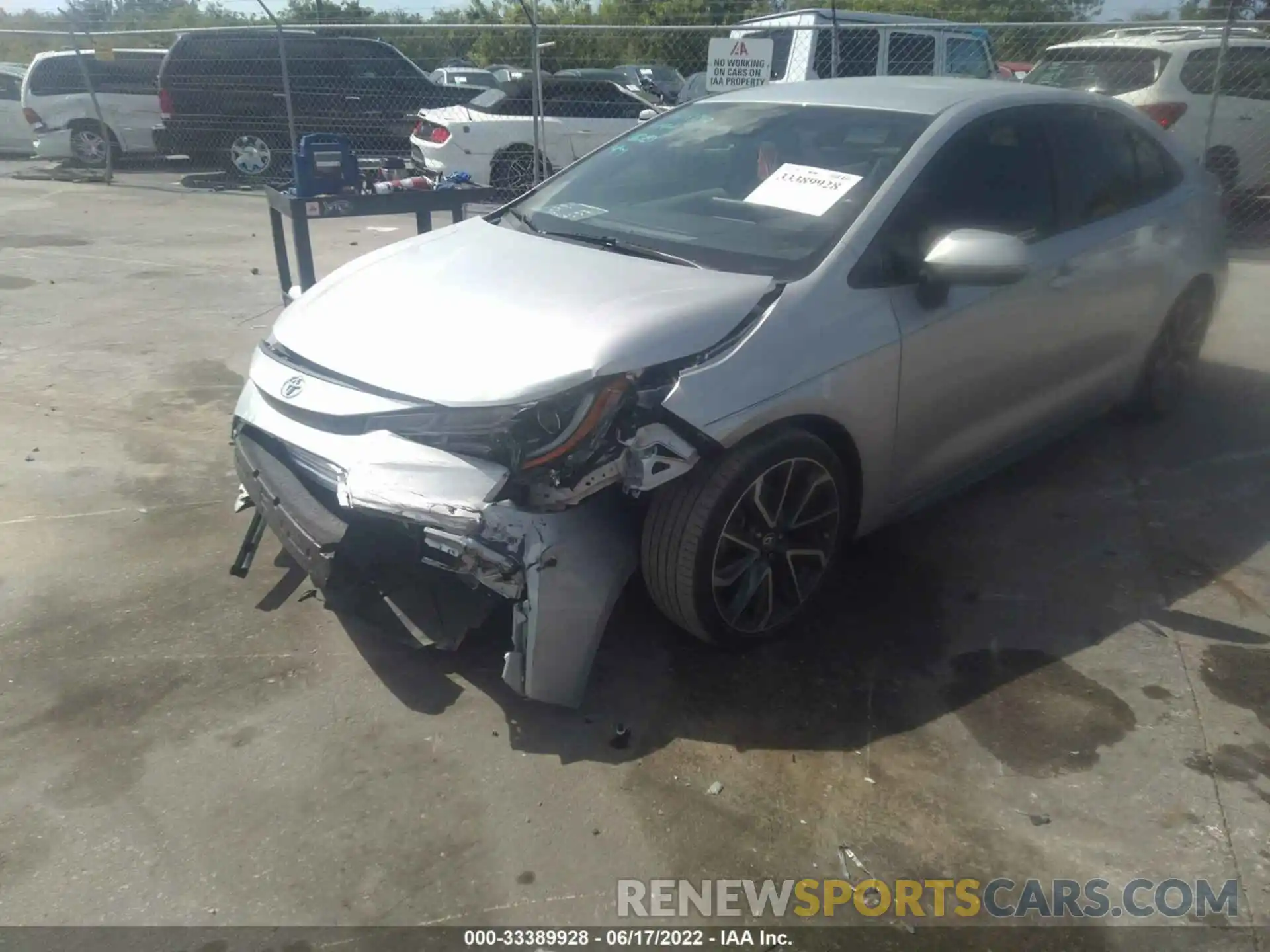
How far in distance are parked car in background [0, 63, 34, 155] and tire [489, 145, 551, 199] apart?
10.8 meters

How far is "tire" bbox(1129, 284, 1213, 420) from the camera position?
5.02 metres

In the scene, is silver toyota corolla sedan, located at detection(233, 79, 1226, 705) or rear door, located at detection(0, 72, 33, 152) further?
rear door, located at detection(0, 72, 33, 152)

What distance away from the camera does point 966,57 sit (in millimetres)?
11328

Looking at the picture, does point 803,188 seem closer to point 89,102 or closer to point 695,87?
point 695,87

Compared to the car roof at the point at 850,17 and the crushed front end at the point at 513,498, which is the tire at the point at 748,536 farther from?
the car roof at the point at 850,17

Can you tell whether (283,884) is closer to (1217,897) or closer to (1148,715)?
(1217,897)

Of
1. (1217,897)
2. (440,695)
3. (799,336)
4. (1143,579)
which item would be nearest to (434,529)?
(440,695)

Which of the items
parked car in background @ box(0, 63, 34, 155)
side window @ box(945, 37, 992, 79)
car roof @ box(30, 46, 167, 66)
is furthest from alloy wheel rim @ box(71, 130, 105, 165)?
side window @ box(945, 37, 992, 79)

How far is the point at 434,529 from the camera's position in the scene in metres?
2.75

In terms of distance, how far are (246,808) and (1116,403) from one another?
14.1ft

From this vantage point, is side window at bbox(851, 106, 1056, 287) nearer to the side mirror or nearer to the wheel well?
the side mirror

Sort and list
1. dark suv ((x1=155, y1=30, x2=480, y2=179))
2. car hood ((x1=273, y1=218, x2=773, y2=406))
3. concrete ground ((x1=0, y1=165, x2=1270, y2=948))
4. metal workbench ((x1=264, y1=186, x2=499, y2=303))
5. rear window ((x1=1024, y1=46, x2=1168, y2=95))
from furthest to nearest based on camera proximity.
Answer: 1. dark suv ((x1=155, y1=30, x2=480, y2=179))
2. rear window ((x1=1024, y1=46, x2=1168, y2=95))
3. metal workbench ((x1=264, y1=186, x2=499, y2=303))
4. car hood ((x1=273, y1=218, x2=773, y2=406))
5. concrete ground ((x1=0, y1=165, x2=1270, y2=948))

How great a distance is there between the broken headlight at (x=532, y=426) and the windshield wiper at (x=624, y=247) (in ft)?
2.48

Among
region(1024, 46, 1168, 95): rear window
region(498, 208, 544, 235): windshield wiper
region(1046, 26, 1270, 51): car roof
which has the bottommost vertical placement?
region(498, 208, 544, 235): windshield wiper
